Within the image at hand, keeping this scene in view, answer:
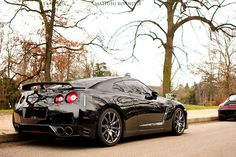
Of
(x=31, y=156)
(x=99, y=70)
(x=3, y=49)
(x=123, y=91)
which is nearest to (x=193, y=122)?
(x=123, y=91)

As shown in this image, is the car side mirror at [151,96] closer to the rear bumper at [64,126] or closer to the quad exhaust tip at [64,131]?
the rear bumper at [64,126]

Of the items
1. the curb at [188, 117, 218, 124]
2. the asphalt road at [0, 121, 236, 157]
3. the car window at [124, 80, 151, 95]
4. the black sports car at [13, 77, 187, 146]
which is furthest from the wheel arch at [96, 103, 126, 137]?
the curb at [188, 117, 218, 124]

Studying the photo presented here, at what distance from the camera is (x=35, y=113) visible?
21.8 ft

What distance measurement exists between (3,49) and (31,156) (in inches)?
1249

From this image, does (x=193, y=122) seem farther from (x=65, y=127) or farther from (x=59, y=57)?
(x=59, y=57)

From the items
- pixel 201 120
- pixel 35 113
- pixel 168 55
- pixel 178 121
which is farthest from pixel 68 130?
pixel 168 55

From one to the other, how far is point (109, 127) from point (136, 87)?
1.52m

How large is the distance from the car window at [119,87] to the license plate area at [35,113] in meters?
1.54

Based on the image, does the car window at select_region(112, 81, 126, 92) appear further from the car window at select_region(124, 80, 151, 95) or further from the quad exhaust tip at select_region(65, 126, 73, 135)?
the quad exhaust tip at select_region(65, 126, 73, 135)

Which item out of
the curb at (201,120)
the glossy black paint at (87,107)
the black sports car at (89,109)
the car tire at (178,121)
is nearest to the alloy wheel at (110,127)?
the black sports car at (89,109)

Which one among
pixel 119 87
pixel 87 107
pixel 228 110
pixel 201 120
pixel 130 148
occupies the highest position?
pixel 119 87

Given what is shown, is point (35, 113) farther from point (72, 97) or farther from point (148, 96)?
point (148, 96)

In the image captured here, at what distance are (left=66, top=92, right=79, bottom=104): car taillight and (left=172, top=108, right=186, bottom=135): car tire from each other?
324 cm

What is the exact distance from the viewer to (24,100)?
7020mm
